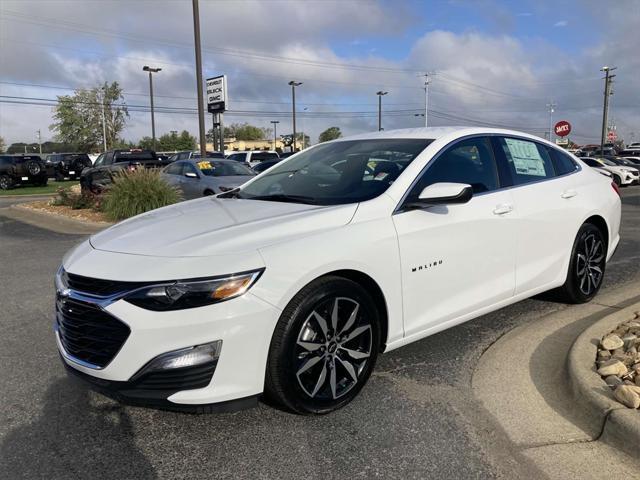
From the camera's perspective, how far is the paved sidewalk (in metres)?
2.63

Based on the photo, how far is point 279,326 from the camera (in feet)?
8.97

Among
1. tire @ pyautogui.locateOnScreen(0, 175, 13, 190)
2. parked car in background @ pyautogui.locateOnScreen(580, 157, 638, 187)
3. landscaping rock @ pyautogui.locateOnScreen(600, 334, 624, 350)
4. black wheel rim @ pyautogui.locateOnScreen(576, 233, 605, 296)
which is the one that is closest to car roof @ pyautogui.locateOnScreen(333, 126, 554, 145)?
black wheel rim @ pyautogui.locateOnScreen(576, 233, 605, 296)

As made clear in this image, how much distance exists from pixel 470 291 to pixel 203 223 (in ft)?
6.14

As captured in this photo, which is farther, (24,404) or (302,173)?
(302,173)

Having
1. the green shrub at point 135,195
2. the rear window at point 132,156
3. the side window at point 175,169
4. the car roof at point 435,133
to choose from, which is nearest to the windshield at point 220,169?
the side window at point 175,169

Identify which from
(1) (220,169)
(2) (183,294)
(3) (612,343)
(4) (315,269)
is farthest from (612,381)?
(1) (220,169)

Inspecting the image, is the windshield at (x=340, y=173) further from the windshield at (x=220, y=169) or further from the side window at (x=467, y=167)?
the windshield at (x=220, y=169)

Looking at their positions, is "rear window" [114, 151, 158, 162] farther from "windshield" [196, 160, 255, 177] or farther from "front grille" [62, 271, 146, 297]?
"front grille" [62, 271, 146, 297]

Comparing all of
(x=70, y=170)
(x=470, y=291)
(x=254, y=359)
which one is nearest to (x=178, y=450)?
(x=254, y=359)

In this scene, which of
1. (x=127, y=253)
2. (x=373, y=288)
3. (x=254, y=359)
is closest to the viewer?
(x=254, y=359)

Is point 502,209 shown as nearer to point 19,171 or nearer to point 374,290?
point 374,290

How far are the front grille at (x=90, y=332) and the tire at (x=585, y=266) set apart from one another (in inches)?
149

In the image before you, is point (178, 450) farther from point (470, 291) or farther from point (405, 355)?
point (470, 291)

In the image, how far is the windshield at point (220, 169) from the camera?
13.1 m
